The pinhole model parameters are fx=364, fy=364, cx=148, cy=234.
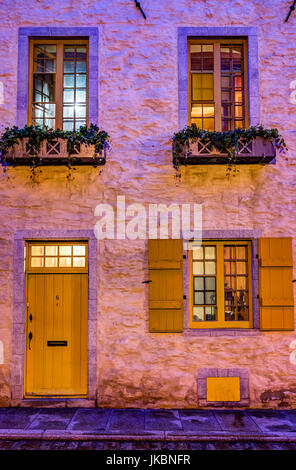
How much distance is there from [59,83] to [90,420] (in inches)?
211

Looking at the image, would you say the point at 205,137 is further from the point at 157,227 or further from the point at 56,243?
the point at 56,243

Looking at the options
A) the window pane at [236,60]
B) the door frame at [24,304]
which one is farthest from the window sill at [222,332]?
the window pane at [236,60]

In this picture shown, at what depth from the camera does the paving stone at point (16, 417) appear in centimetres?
494

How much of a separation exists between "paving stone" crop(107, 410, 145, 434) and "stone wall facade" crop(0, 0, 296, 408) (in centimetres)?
24

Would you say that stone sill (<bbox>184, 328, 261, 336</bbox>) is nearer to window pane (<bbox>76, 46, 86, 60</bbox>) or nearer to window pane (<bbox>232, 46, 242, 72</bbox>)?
window pane (<bbox>232, 46, 242, 72</bbox>)

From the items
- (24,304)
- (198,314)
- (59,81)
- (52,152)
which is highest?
(59,81)

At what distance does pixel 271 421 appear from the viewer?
512 cm

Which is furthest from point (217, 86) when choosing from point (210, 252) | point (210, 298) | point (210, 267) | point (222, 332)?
point (222, 332)

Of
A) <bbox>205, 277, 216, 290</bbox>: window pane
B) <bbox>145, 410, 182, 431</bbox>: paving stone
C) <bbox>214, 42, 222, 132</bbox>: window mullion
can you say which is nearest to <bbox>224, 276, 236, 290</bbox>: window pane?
<bbox>205, 277, 216, 290</bbox>: window pane

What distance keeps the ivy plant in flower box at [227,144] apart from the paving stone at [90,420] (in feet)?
13.3

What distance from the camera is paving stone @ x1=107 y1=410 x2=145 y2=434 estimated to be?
4.77m

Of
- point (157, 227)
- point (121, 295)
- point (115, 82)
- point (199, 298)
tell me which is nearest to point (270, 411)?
point (199, 298)

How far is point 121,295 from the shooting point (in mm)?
5832

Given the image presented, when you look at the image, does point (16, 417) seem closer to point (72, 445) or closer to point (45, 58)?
point (72, 445)
